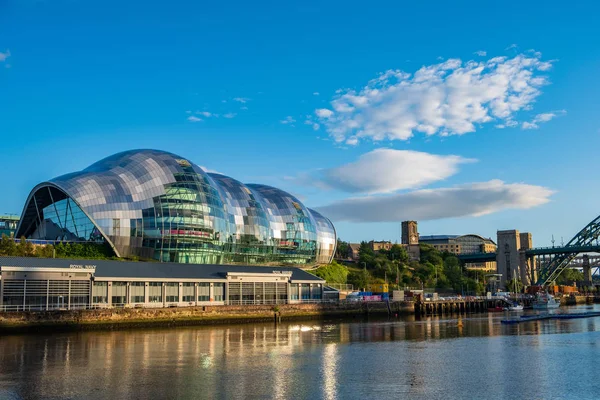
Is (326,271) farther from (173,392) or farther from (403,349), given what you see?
(173,392)

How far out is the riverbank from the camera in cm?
6191

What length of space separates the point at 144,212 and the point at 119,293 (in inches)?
948

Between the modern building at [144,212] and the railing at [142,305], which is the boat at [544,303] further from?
the modern building at [144,212]

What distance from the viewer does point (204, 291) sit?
277 feet

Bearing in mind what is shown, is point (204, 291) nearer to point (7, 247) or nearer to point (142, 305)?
point (142, 305)

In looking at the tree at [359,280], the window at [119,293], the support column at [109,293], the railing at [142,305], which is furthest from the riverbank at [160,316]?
the tree at [359,280]

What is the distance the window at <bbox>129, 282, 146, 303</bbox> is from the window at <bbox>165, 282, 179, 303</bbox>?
3723 millimetres

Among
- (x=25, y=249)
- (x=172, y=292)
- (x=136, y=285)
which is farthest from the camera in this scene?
(x=25, y=249)

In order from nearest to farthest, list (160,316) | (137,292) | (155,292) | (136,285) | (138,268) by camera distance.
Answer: (160,316)
(136,285)
(137,292)
(155,292)
(138,268)

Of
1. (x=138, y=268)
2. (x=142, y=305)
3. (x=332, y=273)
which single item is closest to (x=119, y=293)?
(x=142, y=305)

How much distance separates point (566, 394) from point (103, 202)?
255ft

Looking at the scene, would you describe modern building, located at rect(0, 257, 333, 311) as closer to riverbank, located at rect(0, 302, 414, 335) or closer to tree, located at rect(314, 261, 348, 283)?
riverbank, located at rect(0, 302, 414, 335)

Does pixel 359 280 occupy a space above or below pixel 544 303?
above

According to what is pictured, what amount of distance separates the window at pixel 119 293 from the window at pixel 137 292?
0.74 metres
